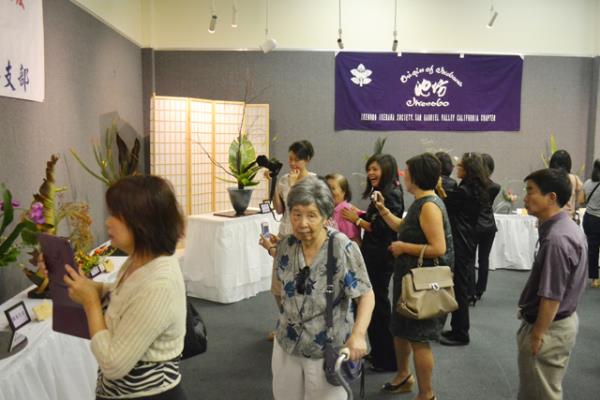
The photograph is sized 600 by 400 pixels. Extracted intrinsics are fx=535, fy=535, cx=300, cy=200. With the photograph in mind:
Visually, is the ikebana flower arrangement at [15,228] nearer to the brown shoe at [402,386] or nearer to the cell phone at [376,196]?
the cell phone at [376,196]

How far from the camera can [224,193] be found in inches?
240

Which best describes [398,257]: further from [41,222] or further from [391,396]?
[41,222]

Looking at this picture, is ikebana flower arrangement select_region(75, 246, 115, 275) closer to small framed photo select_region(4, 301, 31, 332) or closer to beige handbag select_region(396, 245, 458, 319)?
small framed photo select_region(4, 301, 31, 332)

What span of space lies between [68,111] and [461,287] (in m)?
3.02

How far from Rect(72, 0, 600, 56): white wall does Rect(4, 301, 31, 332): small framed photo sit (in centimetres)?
472

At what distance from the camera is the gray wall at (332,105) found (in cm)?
643

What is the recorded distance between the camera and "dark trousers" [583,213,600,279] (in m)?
5.02

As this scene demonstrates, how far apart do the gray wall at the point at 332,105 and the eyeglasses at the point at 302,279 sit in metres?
4.82

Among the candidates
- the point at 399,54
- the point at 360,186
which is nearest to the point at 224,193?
the point at 360,186

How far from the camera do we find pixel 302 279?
6.08ft

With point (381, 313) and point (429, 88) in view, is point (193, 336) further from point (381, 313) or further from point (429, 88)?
point (429, 88)

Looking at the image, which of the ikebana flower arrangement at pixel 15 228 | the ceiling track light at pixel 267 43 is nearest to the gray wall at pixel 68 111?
the ikebana flower arrangement at pixel 15 228

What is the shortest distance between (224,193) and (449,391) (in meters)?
3.69

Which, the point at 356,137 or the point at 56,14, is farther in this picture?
the point at 356,137
